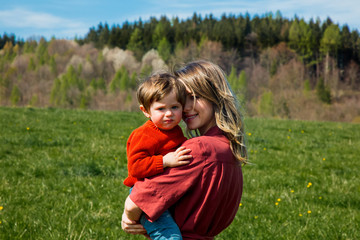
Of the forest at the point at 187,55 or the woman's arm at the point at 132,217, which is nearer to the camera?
the woman's arm at the point at 132,217

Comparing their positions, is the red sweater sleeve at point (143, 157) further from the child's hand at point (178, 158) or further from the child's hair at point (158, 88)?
the child's hair at point (158, 88)

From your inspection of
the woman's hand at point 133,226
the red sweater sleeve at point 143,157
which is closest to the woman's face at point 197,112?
the red sweater sleeve at point 143,157

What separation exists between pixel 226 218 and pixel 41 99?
258ft

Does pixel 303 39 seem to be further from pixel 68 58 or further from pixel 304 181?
pixel 304 181

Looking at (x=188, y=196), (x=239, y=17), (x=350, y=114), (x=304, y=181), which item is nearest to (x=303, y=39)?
(x=239, y=17)

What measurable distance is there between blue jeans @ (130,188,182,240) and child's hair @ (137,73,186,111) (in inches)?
26.7

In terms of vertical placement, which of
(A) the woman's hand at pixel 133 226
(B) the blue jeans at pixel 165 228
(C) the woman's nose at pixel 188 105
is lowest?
(A) the woman's hand at pixel 133 226

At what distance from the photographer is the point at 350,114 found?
43312 mm

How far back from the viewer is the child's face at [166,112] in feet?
6.98

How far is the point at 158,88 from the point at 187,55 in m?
59.0

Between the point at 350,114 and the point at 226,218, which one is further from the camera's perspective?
the point at 350,114

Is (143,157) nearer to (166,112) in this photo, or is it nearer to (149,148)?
(149,148)

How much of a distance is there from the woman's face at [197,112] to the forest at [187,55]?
52892 millimetres

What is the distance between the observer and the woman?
197cm
